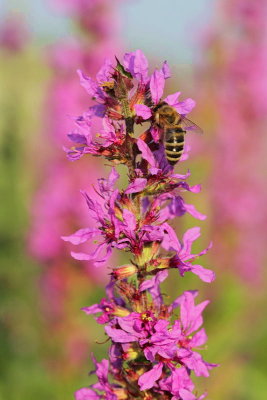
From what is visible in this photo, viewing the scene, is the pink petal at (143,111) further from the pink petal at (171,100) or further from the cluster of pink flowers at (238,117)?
the cluster of pink flowers at (238,117)

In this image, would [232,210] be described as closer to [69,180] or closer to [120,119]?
[69,180]

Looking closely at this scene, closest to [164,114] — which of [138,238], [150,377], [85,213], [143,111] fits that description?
[143,111]

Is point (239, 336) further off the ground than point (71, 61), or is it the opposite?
point (71, 61)

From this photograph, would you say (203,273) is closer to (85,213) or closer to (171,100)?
(171,100)

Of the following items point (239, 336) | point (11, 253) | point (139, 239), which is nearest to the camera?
point (139, 239)

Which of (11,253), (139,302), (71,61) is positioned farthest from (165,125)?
(11,253)

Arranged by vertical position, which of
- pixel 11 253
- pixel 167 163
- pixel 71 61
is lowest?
pixel 11 253

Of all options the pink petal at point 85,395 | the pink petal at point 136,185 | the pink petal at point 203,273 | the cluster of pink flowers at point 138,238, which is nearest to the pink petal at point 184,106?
the cluster of pink flowers at point 138,238

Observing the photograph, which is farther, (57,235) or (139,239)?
(57,235)
